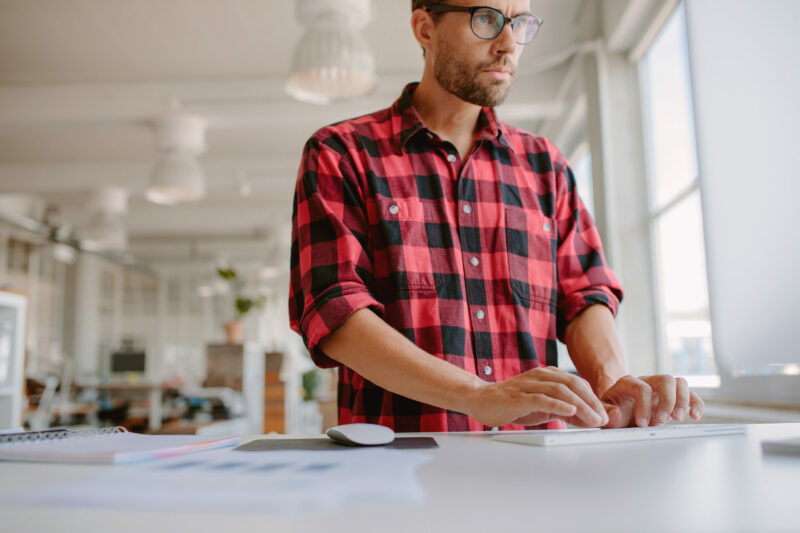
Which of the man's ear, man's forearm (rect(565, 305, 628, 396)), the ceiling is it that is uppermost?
the ceiling

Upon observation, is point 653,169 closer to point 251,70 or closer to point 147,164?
point 251,70

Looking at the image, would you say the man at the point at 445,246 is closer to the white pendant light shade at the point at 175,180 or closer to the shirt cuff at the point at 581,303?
the shirt cuff at the point at 581,303

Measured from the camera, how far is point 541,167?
152 centimetres

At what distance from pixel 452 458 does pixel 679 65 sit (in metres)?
3.55

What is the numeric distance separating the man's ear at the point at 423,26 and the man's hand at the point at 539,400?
85 cm

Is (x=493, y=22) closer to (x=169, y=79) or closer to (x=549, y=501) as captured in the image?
(x=549, y=501)

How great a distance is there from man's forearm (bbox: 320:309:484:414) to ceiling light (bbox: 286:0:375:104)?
227cm

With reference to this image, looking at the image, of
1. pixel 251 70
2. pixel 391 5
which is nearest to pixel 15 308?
pixel 251 70

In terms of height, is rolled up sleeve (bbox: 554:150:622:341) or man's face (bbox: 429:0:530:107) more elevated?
man's face (bbox: 429:0:530:107)

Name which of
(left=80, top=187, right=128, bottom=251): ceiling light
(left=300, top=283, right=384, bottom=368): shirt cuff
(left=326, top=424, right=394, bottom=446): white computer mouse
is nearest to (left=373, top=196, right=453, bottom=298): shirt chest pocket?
(left=300, top=283, right=384, bottom=368): shirt cuff

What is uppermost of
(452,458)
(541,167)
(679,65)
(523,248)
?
(679,65)

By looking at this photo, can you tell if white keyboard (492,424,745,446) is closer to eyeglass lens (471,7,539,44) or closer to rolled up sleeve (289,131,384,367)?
rolled up sleeve (289,131,384,367)

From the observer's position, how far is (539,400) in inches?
33.6

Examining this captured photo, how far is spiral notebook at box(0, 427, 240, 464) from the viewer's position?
0.64 metres
